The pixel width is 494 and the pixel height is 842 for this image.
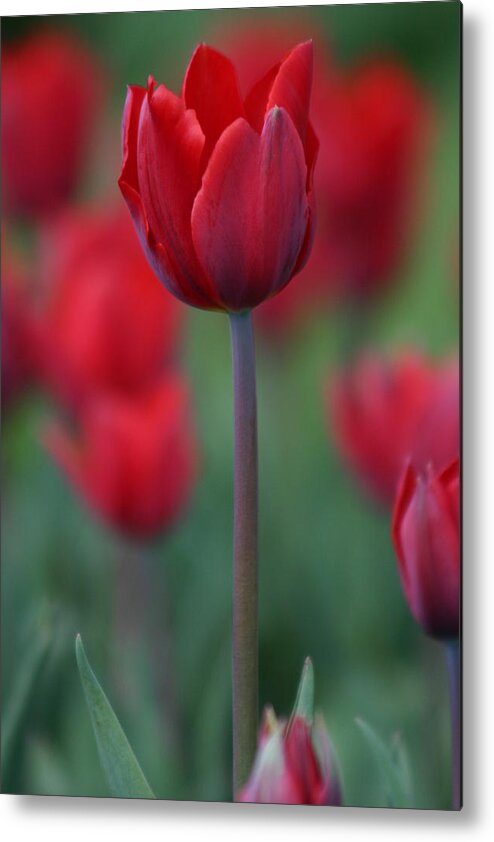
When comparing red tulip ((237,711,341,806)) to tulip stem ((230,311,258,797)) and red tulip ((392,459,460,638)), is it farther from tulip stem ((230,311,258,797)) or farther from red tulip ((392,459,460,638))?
red tulip ((392,459,460,638))

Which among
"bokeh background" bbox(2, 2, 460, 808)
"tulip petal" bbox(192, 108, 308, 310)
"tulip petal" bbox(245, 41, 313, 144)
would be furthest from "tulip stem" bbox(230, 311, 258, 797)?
"tulip petal" bbox(245, 41, 313, 144)

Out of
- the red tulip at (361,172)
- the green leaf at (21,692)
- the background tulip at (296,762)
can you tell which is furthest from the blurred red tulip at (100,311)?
the background tulip at (296,762)

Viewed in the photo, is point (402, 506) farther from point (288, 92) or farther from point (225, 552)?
point (288, 92)

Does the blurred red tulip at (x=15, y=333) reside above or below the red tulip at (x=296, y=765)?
above

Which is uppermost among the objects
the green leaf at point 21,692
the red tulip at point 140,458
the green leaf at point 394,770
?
the red tulip at point 140,458

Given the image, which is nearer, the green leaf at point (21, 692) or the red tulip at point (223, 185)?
the red tulip at point (223, 185)

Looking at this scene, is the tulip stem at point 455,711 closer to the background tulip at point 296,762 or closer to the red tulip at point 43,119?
the background tulip at point 296,762

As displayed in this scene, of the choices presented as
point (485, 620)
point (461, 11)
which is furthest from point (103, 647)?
point (461, 11)
